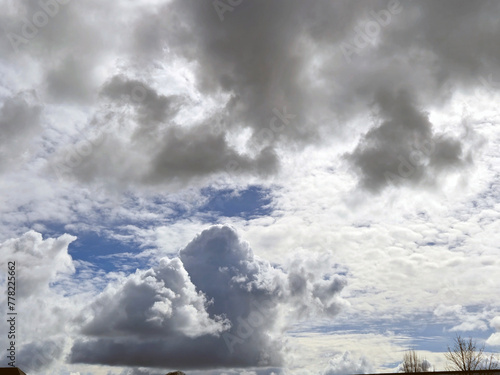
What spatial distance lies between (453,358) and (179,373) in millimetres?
28482

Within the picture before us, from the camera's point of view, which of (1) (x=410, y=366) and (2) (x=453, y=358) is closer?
(2) (x=453, y=358)

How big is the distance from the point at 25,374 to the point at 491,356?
206ft

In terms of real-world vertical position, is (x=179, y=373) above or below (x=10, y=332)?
below

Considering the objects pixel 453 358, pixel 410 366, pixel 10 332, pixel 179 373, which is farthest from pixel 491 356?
pixel 10 332

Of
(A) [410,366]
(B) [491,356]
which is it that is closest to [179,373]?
(A) [410,366]

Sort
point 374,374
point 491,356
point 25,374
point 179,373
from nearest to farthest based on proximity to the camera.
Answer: point 491,356 → point 179,373 → point 374,374 → point 25,374

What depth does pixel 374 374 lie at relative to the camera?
2106 inches

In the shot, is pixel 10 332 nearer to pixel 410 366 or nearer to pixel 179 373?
pixel 179 373

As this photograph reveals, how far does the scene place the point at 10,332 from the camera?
43.9 metres

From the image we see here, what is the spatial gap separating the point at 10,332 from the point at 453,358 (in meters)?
42.8

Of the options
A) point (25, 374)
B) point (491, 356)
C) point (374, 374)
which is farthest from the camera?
point (25, 374)

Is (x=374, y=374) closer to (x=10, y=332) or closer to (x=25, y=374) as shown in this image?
(x=10, y=332)

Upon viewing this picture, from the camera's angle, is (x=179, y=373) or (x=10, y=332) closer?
(x=10, y=332)

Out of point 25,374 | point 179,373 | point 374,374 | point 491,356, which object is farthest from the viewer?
point 25,374
